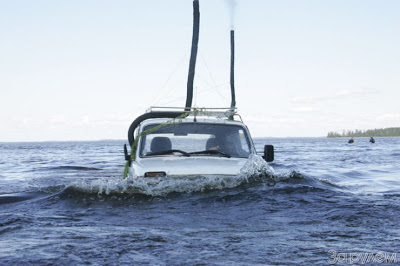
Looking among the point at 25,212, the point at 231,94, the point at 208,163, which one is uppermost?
the point at 231,94

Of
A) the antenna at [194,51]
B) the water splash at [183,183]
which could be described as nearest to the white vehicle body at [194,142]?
the water splash at [183,183]

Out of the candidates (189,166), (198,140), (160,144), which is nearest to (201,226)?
(189,166)

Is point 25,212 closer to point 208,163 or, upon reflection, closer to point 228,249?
point 208,163

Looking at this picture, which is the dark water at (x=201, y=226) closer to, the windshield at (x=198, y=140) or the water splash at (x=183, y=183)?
the water splash at (x=183, y=183)

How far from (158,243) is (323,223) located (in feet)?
6.95

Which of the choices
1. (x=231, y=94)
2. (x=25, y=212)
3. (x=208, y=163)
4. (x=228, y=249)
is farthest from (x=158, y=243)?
(x=231, y=94)

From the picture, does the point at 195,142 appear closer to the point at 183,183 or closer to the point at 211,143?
the point at 211,143

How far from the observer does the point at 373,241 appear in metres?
4.25

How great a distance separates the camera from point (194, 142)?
25.7 feet

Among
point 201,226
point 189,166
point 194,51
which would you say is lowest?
point 201,226

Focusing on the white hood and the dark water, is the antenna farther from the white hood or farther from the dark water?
the white hood

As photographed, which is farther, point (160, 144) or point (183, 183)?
point (160, 144)

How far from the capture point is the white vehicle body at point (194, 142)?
22.6 ft

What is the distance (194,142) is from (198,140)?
8 centimetres
